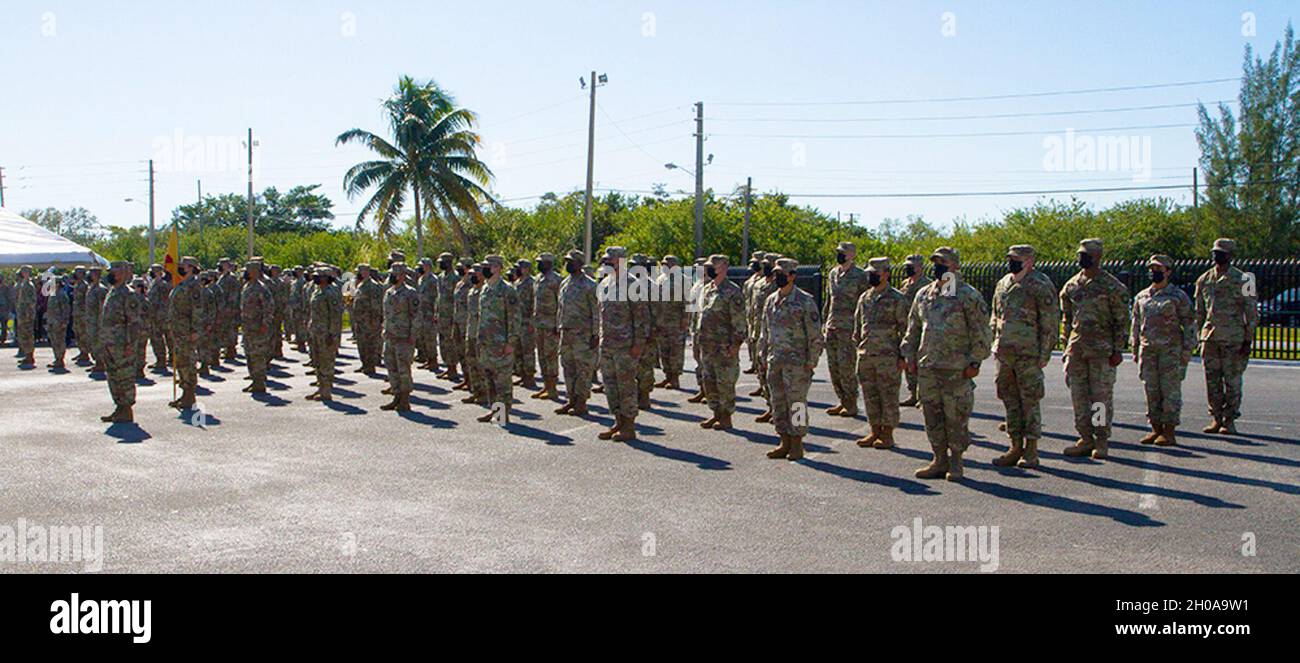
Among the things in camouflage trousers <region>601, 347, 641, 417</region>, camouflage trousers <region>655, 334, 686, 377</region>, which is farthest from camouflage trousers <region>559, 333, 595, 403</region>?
camouflage trousers <region>655, 334, 686, 377</region>

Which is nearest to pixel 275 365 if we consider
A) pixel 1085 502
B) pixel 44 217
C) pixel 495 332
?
pixel 495 332

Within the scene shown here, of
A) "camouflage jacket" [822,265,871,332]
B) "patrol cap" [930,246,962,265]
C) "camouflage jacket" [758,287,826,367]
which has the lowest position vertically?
"camouflage jacket" [758,287,826,367]

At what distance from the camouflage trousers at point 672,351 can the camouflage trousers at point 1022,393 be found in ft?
23.1

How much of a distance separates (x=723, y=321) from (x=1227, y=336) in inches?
224

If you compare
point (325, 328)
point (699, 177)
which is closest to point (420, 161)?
point (699, 177)

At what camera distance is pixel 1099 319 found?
34.5ft

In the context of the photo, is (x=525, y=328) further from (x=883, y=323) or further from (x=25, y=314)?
(x=25, y=314)

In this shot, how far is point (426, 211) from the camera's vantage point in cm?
3953

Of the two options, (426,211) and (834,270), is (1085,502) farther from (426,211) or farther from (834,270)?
(426,211)

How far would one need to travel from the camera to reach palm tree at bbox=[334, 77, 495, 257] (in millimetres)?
38250

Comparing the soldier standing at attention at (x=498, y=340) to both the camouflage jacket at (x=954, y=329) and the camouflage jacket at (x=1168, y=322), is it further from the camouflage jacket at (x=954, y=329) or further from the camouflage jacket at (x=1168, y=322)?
the camouflage jacket at (x=1168, y=322)

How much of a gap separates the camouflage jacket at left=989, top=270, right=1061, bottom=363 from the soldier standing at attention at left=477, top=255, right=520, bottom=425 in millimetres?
6022

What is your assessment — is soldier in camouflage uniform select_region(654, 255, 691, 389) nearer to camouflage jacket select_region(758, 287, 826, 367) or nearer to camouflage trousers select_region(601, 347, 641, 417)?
camouflage trousers select_region(601, 347, 641, 417)

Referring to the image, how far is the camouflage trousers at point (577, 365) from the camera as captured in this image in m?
13.2
